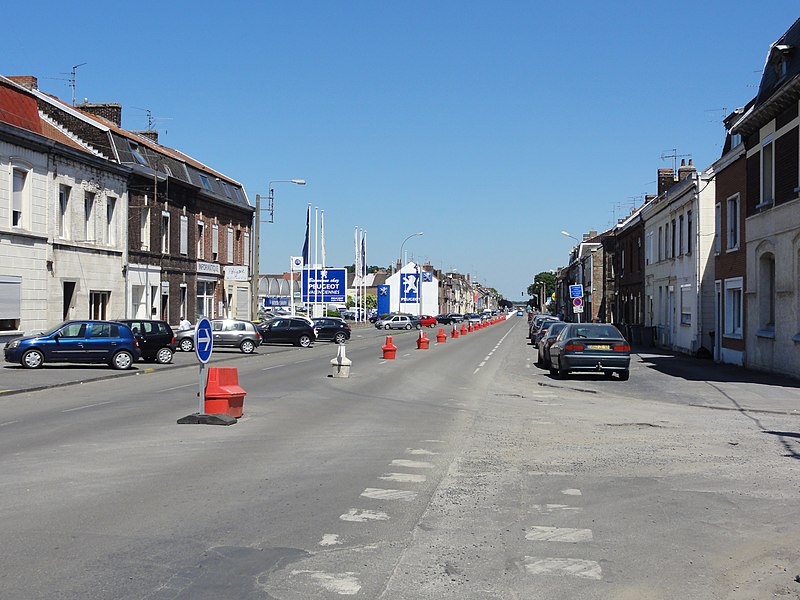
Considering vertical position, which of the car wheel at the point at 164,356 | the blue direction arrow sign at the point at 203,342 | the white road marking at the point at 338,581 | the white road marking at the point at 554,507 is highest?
the blue direction arrow sign at the point at 203,342

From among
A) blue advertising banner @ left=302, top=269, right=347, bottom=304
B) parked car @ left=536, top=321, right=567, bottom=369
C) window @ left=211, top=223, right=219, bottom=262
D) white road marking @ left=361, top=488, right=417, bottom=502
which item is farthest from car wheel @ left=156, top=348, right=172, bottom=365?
blue advertising banner @ left=302, top=269, right=347, bottom=304

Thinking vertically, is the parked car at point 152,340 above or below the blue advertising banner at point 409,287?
below

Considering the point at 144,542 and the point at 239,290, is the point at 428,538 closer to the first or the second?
the point at 144,542

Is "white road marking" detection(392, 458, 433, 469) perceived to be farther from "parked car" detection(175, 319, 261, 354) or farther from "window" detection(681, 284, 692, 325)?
"parked car" detection(175, 319, 261, 354)

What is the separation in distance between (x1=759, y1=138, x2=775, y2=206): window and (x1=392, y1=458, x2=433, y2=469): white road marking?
61.8ft

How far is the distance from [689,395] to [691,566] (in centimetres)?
1457

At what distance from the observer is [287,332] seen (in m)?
46.2

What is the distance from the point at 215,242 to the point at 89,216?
15.1 metres

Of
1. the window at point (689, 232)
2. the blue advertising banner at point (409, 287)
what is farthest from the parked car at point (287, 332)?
the blue advertising banner at point (409, 287)

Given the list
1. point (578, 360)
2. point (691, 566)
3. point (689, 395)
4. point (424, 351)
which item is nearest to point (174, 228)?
point (424, 351)

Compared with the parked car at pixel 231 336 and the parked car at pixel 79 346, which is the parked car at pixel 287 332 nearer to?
the parked car at pixel 231 336

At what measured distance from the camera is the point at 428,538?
6.85m

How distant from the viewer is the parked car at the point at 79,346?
86.5 ft

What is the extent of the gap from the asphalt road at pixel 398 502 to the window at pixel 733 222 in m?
14.6
